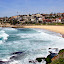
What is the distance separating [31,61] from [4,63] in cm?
214

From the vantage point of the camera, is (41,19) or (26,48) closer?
(26,48)

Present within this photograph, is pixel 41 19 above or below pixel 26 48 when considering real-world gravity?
above

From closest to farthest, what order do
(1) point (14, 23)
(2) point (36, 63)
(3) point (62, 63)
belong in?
(3) point (62, 63)
(2) point (36, 63)
(1) point (14, 23)

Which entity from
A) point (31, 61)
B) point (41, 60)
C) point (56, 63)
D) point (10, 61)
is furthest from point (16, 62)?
point (56, 63)

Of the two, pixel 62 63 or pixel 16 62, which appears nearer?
pixel 62 63

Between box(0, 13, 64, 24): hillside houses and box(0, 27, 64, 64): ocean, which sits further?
box(0, 13, 64, 24): hillside houses

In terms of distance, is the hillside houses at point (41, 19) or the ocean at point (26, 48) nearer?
the ocean at point (26, 48)

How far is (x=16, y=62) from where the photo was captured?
1027cm

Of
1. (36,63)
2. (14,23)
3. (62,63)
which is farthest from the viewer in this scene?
(14,23)

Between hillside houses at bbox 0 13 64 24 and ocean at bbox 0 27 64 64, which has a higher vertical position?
hillside houses at bbox 0 13 64 24

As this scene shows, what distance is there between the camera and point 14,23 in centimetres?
8406

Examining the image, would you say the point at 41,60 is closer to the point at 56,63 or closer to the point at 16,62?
the point at 16,62

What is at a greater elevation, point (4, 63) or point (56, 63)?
point (56, 63)

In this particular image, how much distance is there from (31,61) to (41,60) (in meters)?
0.82
